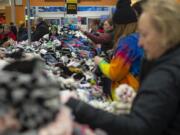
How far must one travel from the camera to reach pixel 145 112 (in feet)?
5.30

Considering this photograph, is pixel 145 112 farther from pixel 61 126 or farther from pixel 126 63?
pixel 126 63

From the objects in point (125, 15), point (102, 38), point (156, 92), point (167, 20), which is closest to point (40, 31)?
point (102, 38)

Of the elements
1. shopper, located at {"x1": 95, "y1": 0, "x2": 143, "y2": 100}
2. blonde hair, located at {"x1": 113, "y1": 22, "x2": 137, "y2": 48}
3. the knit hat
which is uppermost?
the knit hat

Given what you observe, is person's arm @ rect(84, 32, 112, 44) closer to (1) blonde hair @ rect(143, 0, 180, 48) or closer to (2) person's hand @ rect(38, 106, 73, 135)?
(1) blonde hair @ rect(143, 0, 180, 48)

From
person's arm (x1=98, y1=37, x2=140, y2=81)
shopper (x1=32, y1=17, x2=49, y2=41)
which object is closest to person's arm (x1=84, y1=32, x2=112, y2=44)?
shopper (x1=32, y1=17, x2=49, y2=41)

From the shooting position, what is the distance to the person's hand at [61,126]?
1.31 metres

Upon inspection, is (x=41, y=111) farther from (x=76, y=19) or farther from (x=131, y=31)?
(x=76, y=19)

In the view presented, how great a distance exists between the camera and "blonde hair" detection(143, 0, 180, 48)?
1.74m

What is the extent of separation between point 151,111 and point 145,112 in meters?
0.02

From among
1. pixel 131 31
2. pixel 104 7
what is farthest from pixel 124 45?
pixel 104 7

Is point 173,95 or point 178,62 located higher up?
point 178,62

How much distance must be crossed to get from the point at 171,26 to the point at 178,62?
15 cm

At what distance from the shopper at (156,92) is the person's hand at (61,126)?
24 cm

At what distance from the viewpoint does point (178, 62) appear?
173 cm
